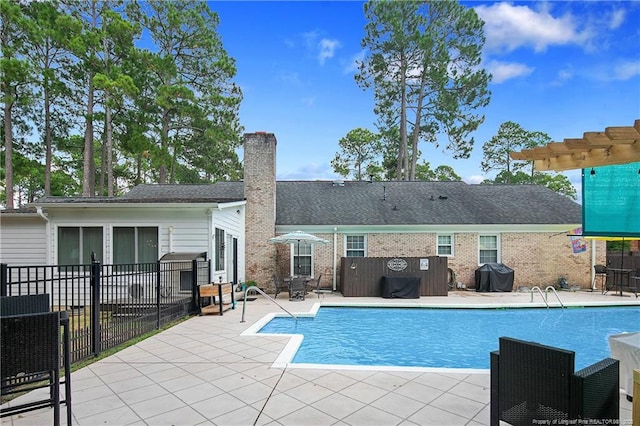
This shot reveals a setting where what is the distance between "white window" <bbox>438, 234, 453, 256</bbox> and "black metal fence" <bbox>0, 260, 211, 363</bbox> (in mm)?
9194

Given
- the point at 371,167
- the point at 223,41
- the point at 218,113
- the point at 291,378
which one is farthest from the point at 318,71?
the point at 371,167

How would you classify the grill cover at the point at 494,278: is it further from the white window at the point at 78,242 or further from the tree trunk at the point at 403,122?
→ the white window at the point at 78,242

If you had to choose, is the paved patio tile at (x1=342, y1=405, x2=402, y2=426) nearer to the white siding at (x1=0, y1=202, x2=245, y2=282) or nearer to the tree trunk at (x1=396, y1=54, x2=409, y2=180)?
the white siding at (x1=0, y1=202, x2=245, y2=282)

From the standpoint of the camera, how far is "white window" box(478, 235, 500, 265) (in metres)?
14.8

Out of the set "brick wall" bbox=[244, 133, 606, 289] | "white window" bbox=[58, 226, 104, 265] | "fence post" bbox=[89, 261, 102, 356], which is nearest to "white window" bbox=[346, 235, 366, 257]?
"brick wall" bbox=[244, 133, 606, 289]

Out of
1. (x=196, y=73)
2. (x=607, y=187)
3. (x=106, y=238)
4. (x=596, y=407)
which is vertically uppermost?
(x=196, y=73)

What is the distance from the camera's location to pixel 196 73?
70.2ft

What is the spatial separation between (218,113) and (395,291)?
15.1 m

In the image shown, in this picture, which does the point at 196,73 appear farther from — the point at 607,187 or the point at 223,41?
the point at 607,187

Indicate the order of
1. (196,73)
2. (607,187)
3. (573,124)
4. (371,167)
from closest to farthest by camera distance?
(607,187), (573,124), (196,73), (371,167)

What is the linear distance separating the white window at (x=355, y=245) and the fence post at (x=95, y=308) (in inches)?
401

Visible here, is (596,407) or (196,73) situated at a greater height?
(196,73)

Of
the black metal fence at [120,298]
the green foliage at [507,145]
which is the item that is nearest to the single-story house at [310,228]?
the black metal fence at [120,298]

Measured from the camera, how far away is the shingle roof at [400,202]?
14.9 m
